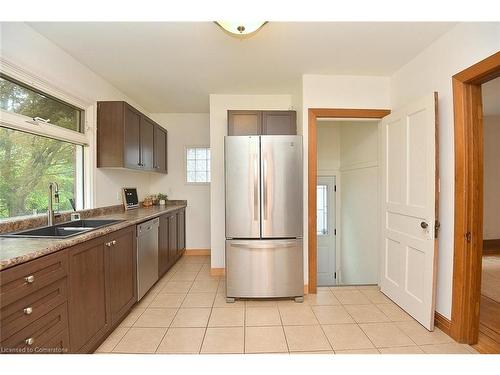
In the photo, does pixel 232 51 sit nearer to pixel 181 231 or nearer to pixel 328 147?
pixel 328 147

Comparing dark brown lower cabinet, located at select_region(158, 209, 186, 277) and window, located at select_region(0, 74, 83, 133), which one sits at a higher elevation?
window, located at select_region(0, 74, 83, 133)

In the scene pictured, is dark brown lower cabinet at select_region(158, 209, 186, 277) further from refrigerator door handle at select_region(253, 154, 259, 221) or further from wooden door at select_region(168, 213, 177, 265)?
refrigerator door handle at select_region(253, 154, 259, 221)

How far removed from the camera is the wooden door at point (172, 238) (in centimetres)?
348

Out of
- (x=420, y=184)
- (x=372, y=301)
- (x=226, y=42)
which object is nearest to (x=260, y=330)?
(x=372, y=301)

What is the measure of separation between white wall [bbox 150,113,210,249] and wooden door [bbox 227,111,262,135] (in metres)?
1.39

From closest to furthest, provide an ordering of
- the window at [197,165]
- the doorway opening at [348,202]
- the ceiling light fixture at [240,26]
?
the ceiling light fixture at [240,26] → the doorway opening at [348,202] → the window at [197,165]

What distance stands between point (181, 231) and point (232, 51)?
2.95 meters

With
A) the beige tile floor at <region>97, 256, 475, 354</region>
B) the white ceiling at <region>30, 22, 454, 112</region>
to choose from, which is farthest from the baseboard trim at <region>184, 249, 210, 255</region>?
the white ceiling at <region>30, 22, 454, 112</region>

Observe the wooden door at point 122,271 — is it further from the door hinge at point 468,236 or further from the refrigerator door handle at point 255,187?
the door hinge at point 468,236

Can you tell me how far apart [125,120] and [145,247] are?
4.99 feet

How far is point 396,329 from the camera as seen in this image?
208 centimetres

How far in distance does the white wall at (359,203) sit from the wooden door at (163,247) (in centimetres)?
285

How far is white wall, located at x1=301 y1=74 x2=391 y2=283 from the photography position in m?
2.83

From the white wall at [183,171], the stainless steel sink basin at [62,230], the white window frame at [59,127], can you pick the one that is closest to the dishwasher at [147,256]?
the stainless steel sink basin at [62,230]
